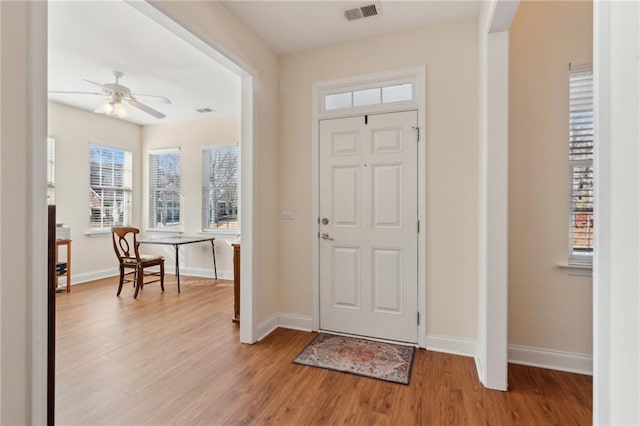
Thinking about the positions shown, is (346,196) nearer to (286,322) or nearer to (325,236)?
(325,236)

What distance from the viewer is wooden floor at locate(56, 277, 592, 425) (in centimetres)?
181

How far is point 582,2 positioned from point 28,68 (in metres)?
3.47

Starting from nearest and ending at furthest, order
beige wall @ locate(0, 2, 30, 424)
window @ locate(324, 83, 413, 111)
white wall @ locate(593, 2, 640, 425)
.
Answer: white wall @ locate(593, 2, 640, 425) < beige wall @ locate(0, 2, 30, 424) < window @ locate(324, 83, 413, 111)

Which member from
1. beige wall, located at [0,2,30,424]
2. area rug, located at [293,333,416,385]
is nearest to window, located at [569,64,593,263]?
area rug, located at [293,333,416,385]

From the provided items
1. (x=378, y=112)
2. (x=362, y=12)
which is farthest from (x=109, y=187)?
(x=362, y=12)

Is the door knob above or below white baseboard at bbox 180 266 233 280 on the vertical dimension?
above

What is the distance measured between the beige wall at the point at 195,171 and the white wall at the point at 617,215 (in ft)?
16.8

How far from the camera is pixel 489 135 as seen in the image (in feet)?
6.82

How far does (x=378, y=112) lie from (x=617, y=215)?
7.92 ft

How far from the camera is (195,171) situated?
5.62 meters

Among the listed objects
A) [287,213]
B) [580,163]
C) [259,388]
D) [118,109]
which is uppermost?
[118,109]

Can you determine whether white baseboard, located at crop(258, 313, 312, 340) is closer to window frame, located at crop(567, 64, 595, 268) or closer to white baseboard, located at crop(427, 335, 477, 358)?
white baseboard, located at crop(427, 335, 477, 358)

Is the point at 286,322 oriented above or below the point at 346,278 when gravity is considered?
below

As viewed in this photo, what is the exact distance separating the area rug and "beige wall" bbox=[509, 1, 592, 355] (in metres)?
0.94
